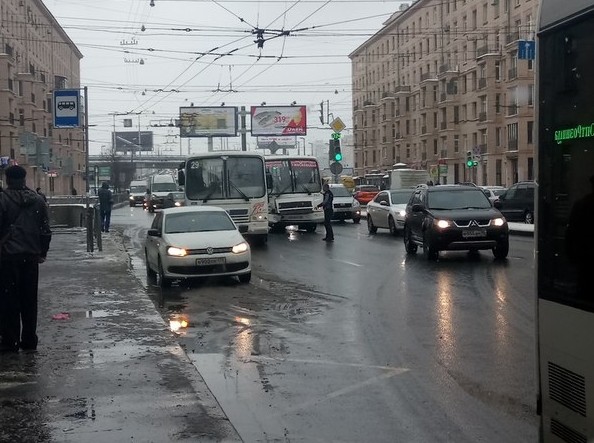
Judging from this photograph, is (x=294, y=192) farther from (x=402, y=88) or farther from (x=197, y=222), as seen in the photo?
(x=402, y=88)

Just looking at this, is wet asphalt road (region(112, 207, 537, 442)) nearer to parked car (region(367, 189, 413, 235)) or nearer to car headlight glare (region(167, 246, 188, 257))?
car headlight glare (region(167, 246, 188, 257))

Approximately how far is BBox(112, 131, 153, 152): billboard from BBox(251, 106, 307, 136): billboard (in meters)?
45.1

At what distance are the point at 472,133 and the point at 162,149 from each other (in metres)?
79.5

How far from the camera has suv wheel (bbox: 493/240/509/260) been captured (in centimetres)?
1877

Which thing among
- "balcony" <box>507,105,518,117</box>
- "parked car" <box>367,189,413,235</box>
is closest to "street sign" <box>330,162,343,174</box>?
"parked car" <box>367,189,413,235</box>

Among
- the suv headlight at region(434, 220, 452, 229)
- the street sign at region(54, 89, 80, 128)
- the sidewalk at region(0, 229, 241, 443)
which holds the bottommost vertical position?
the sidewalk at region(0, 229, 241, 443)

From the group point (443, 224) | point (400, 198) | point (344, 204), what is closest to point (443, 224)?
point (443, 224)

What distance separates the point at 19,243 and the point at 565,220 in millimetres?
5982

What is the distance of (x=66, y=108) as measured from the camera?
20219 millimetres

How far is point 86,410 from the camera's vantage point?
21.9 ft

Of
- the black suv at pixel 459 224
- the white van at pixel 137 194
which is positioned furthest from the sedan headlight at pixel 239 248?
the white van at pixel 137 194

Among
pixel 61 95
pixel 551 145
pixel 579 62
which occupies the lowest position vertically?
pixel 551 145

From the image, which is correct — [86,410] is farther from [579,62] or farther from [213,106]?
[213,106]

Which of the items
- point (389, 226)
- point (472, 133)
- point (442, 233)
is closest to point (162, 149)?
point (472, 133)
